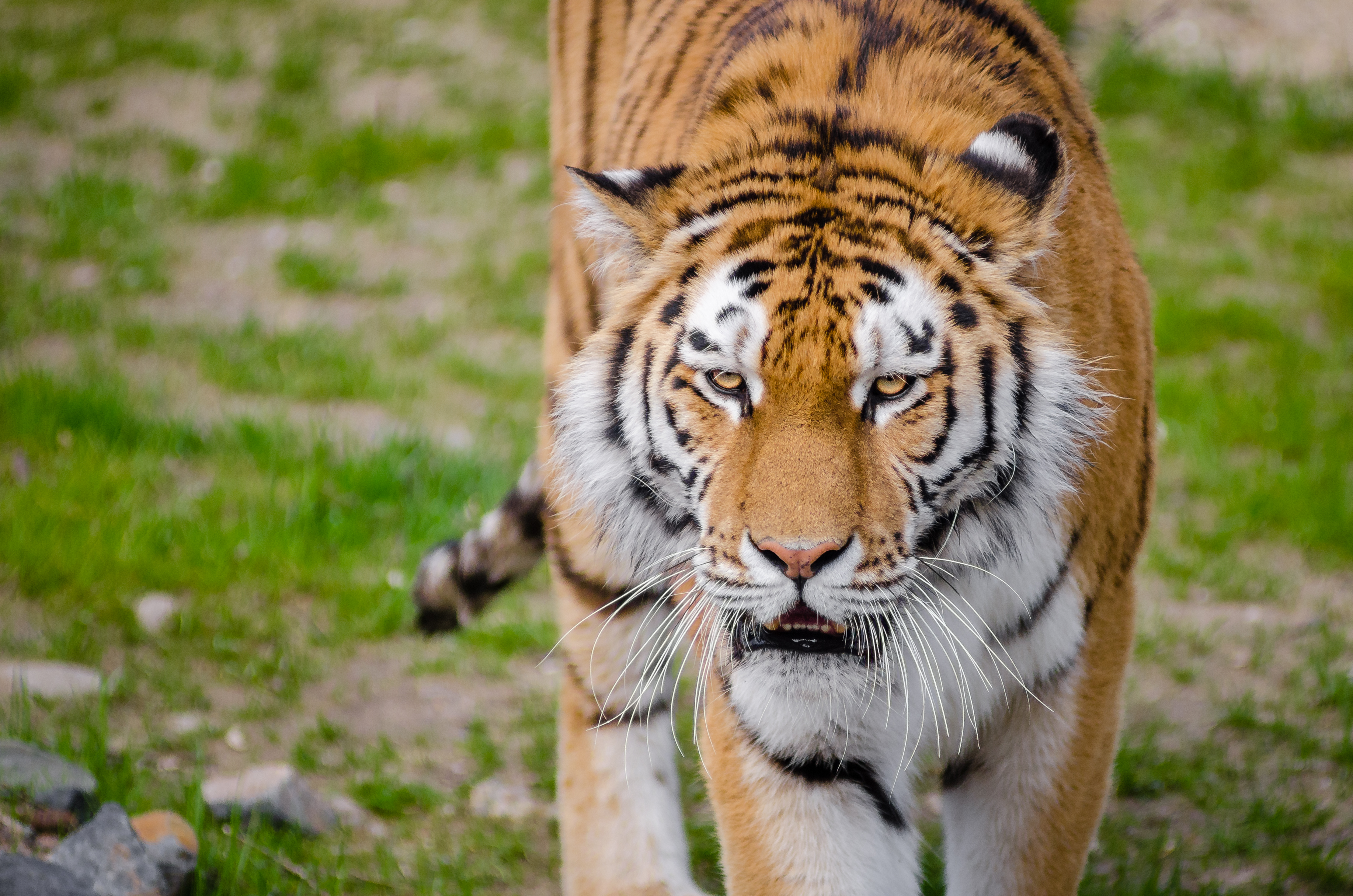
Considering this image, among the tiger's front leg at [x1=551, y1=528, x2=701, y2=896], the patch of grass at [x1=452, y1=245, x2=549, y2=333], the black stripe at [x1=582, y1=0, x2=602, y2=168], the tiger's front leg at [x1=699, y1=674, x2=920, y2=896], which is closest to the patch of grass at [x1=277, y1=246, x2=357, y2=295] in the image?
the patch of grass at [x1=452, y1=245, x2=549, y2=333]

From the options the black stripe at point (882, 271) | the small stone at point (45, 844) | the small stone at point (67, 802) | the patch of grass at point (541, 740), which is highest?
the black stripe at point (882, 271)

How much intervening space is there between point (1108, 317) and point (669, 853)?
4.46 ft

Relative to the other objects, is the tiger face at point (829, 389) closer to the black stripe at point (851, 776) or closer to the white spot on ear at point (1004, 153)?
the white spot on ear at point (1004, 153)

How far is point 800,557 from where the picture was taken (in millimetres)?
1534

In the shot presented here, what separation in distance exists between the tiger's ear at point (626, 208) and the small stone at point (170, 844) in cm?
129

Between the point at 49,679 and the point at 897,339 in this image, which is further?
the point at 49,679

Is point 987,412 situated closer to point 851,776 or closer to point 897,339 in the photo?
point 897,339

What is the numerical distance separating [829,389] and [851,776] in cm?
66

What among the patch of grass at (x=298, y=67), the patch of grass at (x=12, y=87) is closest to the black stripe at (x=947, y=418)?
the patch of grass at (x=298, y=67)

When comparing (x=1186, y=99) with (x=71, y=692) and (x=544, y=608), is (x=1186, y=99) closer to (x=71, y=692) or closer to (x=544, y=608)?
(x=544, y=608)

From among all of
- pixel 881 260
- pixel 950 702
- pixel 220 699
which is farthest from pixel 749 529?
pixel 220 699

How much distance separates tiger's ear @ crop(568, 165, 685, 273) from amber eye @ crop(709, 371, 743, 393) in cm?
28

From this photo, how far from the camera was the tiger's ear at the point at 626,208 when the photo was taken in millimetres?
1804

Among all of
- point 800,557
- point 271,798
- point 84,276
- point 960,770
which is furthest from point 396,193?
point 800,557
